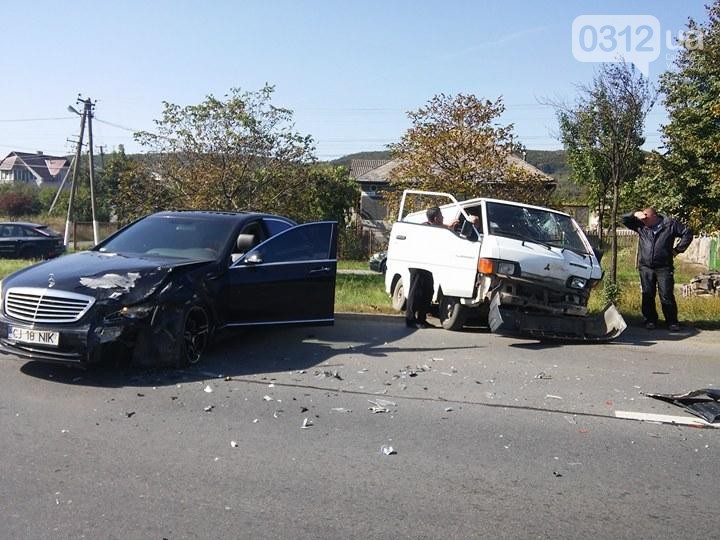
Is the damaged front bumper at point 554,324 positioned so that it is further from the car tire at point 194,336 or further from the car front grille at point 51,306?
the car front grille at point 51,306

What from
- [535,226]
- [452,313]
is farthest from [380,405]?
[535,226]

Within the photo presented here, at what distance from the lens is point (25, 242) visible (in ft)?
82.6

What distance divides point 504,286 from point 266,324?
10.1 ft

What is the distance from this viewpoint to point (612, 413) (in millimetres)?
5969

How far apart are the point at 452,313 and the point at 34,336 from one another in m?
5.49

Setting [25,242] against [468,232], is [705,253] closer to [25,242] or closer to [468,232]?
[468,232]

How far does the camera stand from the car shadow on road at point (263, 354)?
668 centimetres

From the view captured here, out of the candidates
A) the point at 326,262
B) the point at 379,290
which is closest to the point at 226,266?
the point at 326,262

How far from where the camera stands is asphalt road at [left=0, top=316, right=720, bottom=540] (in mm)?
3893

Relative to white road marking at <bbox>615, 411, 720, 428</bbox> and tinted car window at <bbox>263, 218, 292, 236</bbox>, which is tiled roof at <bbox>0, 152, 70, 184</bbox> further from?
white road marking at <bbox>615, 411, 720, 428</bbox>

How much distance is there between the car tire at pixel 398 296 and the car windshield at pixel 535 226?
2.23m

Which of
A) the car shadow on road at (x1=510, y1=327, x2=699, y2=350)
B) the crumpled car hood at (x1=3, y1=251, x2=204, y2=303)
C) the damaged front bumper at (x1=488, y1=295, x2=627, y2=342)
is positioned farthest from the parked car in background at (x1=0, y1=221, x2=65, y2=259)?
the car shadow on road at (x1=510, y1=327, x2=699, y2=350)

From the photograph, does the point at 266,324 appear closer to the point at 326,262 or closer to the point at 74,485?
the point at 326,262

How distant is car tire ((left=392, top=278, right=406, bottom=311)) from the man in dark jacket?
3559 millimetres
